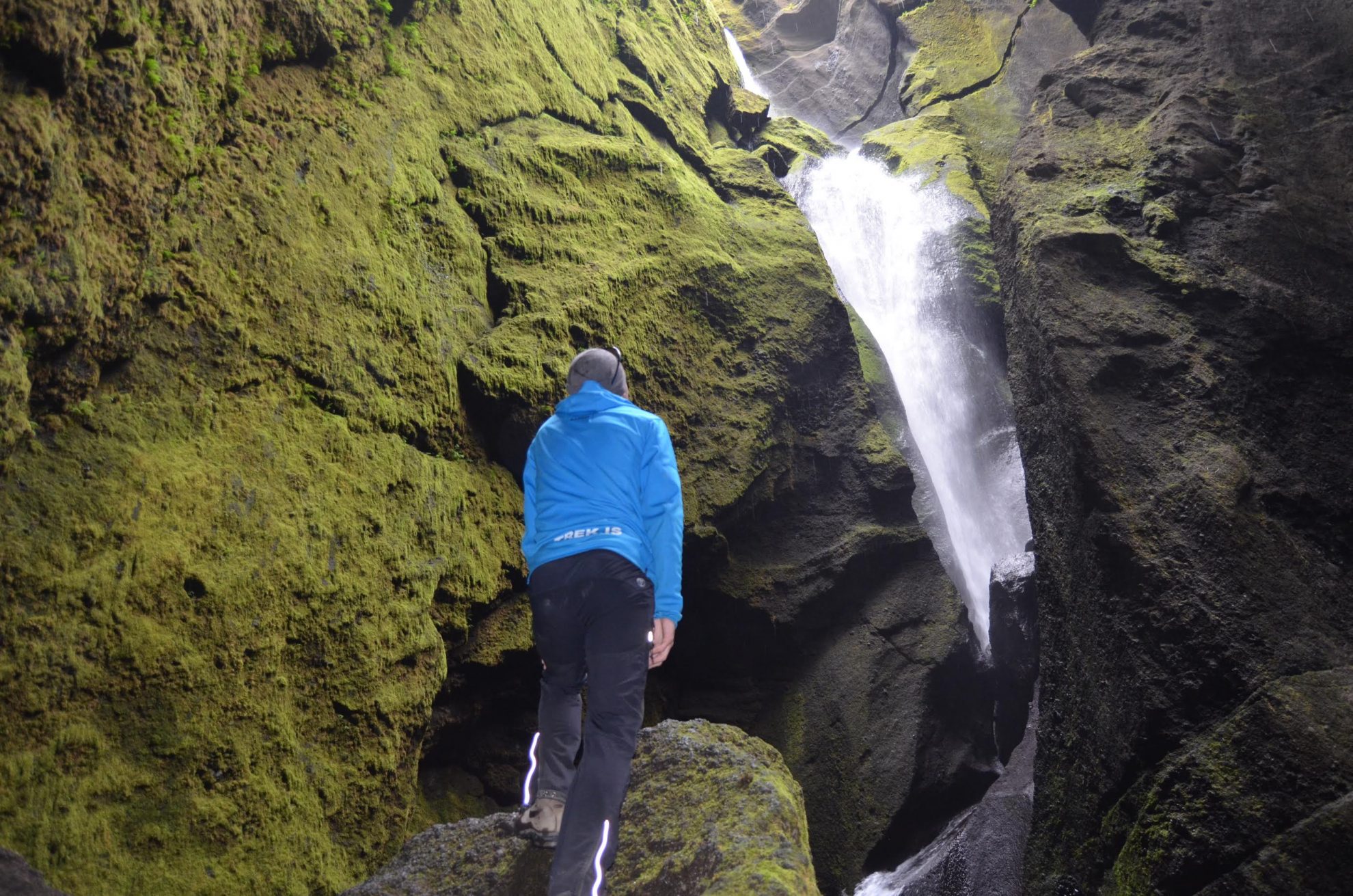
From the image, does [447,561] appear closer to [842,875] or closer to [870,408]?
[842,875]

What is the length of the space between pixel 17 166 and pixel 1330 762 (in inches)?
264

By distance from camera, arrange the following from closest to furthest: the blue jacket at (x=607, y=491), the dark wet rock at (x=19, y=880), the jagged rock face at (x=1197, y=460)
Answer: the dark wet rock at (x=19, y=880)
the blue jacket at (x=607, y=491)
the jagged rock face at (x=1197, y=460)

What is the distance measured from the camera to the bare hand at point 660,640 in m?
3.43

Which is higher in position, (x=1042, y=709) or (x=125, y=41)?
(x=125, y=41)

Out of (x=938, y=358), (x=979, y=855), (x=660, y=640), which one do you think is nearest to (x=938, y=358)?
(x=938, y=358)

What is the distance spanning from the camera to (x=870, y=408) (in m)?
8.85

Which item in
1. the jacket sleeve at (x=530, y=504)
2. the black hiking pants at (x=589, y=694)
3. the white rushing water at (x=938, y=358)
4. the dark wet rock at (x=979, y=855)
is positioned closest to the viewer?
the black hiking pants at (x=589, y=694)

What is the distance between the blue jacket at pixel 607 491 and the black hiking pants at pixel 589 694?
0.10 metres

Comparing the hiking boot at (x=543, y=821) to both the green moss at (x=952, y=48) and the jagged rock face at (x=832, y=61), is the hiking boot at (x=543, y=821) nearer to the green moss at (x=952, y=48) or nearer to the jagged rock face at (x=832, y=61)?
the green moss at (x=952, y=48)

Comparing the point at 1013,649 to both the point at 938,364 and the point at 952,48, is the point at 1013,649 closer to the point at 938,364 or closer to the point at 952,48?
the point at 938,364

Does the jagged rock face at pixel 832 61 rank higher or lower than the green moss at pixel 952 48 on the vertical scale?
higher

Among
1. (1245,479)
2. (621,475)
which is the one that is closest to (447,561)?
(621,475)

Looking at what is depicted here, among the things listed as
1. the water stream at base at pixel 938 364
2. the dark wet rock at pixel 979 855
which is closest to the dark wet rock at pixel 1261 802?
the dark wet rock at pixel 979 855

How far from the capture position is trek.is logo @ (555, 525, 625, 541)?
3447 millimetres
